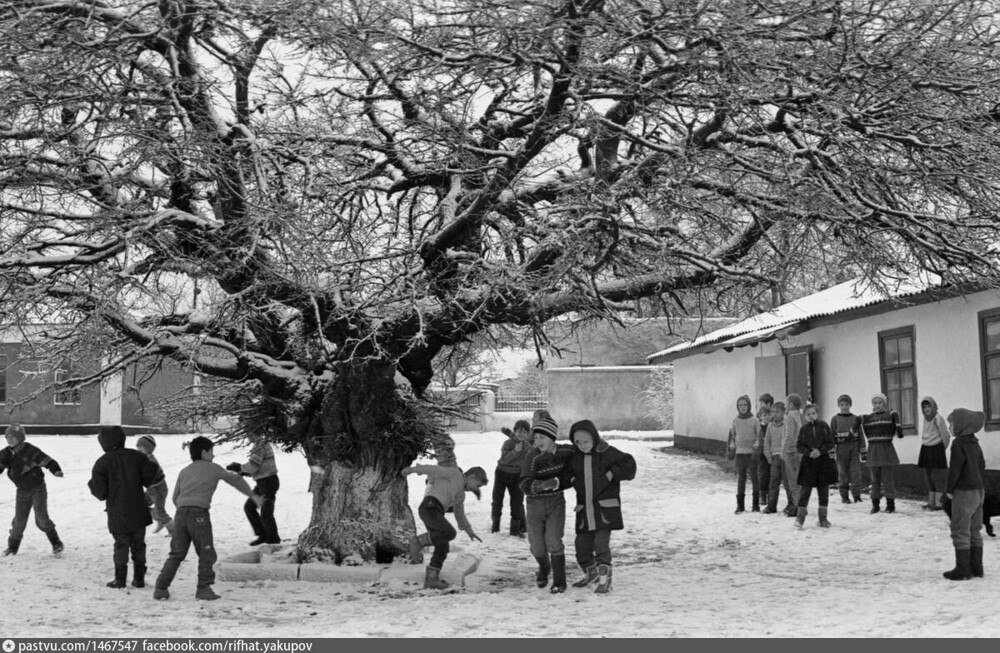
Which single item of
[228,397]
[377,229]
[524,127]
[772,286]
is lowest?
[228,397]

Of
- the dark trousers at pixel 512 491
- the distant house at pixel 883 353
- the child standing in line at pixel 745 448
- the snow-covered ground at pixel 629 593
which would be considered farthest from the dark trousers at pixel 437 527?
the child standing in line at pixel 745 448

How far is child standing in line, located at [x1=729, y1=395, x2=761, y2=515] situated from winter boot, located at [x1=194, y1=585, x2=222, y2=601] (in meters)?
8.20

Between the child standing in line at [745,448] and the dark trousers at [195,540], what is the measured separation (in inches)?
321

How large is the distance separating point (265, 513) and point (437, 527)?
11.6 feet

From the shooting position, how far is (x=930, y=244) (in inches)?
345

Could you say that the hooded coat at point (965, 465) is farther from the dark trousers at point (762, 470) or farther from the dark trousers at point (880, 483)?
the dark trousers at point (762, 470)

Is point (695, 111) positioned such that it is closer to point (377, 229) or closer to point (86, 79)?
point (377, 229)

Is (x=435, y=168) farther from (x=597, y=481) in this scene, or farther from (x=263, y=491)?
(x=263, y=491)

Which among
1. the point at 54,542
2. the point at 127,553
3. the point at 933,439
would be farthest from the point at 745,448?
the point at 54,542

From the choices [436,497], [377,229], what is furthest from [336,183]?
[436,497]

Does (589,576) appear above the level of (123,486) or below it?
below

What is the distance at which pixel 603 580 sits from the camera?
357 inches

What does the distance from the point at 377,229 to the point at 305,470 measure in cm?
1222

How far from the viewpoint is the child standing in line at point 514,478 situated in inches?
504
